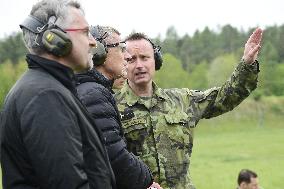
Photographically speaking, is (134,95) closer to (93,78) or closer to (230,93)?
(230,93)

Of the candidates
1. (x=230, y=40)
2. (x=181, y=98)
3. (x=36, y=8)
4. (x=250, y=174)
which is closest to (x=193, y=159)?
(x=250, y=174)

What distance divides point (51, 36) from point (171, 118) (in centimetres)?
205

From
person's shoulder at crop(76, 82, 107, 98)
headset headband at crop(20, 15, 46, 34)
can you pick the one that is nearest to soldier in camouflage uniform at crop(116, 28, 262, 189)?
person's shoulder at crop(76, 82, 107, 98)

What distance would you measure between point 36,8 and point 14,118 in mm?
615

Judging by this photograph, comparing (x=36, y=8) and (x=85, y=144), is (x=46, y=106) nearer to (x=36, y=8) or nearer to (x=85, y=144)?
(x=85, y=144)

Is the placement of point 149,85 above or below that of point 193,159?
above

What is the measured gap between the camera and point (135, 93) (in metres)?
4.93

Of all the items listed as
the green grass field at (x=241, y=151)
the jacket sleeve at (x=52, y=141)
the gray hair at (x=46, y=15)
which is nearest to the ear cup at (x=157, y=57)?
the gray hair at (x=46, y=15)

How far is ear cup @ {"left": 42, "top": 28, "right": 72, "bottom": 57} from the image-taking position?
2.94 meters

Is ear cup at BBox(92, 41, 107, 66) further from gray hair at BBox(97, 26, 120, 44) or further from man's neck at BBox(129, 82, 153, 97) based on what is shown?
man's neck at BBox(129, 82, 153, 97)

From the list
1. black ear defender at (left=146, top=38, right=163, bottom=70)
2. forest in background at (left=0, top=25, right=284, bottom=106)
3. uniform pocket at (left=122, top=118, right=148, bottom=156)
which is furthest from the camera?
forest in background at (left=0, top=25, right=284, bottom=106)

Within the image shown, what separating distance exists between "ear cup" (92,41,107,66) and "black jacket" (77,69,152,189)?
0.73ft

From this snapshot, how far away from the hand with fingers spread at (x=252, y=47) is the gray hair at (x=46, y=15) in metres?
2.11

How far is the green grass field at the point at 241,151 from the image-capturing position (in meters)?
24.0
